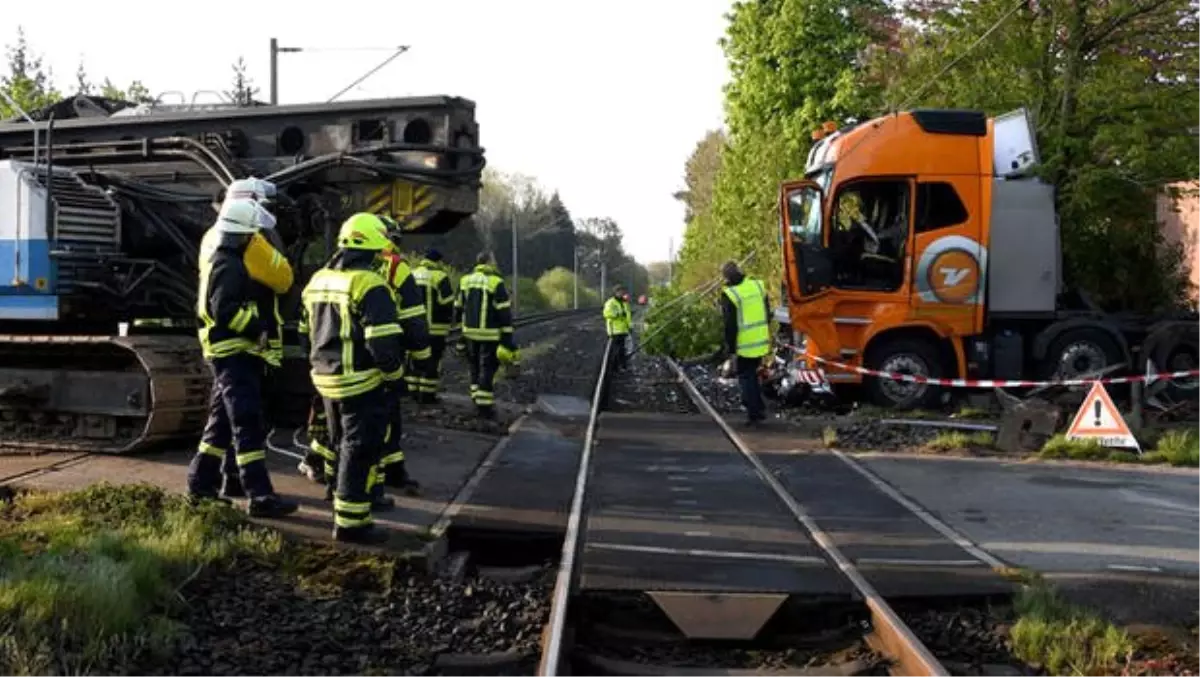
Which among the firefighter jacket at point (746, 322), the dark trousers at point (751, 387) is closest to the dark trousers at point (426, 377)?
the firefighter jacket at point (746, 322)

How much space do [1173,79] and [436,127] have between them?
11.6 m

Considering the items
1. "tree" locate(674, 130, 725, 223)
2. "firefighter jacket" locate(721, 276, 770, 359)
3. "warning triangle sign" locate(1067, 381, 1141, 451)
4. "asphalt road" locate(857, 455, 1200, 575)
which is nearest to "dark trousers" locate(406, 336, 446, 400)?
"firefighter jacket" locate(721, 276, 770, 359)

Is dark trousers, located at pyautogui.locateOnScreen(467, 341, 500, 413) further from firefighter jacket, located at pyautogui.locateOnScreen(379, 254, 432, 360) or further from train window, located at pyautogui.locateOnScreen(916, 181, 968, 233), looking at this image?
train window, located at pyautogui.locateOnScreen(916, 181, 968, 233)

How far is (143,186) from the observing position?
9688 millimetres

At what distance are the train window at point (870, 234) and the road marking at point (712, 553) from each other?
822cm

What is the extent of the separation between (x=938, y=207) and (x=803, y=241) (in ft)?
5.66

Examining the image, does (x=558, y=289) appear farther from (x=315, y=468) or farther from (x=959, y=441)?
(x=315, y=468)

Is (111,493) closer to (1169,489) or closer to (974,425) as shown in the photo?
(1169,489)

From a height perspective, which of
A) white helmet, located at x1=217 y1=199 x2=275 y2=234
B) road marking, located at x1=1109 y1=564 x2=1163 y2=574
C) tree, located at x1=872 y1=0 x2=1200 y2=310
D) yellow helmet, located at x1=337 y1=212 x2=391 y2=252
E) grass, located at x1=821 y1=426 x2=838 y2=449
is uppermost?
tree, located at x1=872 y1=0 x2=1200 y2=310

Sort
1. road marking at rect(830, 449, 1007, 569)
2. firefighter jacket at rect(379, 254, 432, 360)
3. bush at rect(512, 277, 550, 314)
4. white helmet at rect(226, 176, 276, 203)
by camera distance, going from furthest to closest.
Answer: bush at rect(512, 277, 550, 314) < firefighter jacket at rect(379, 254, 432, 360) < white helmet at rect(226, 176, 276, 203) < road marking at rect(830, 449, 1007, 569)

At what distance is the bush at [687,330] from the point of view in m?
24.2

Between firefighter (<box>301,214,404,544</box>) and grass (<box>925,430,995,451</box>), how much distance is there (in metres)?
6.60

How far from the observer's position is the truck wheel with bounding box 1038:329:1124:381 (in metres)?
14.5

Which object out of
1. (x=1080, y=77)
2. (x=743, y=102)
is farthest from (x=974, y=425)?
(x=743, y=102)
